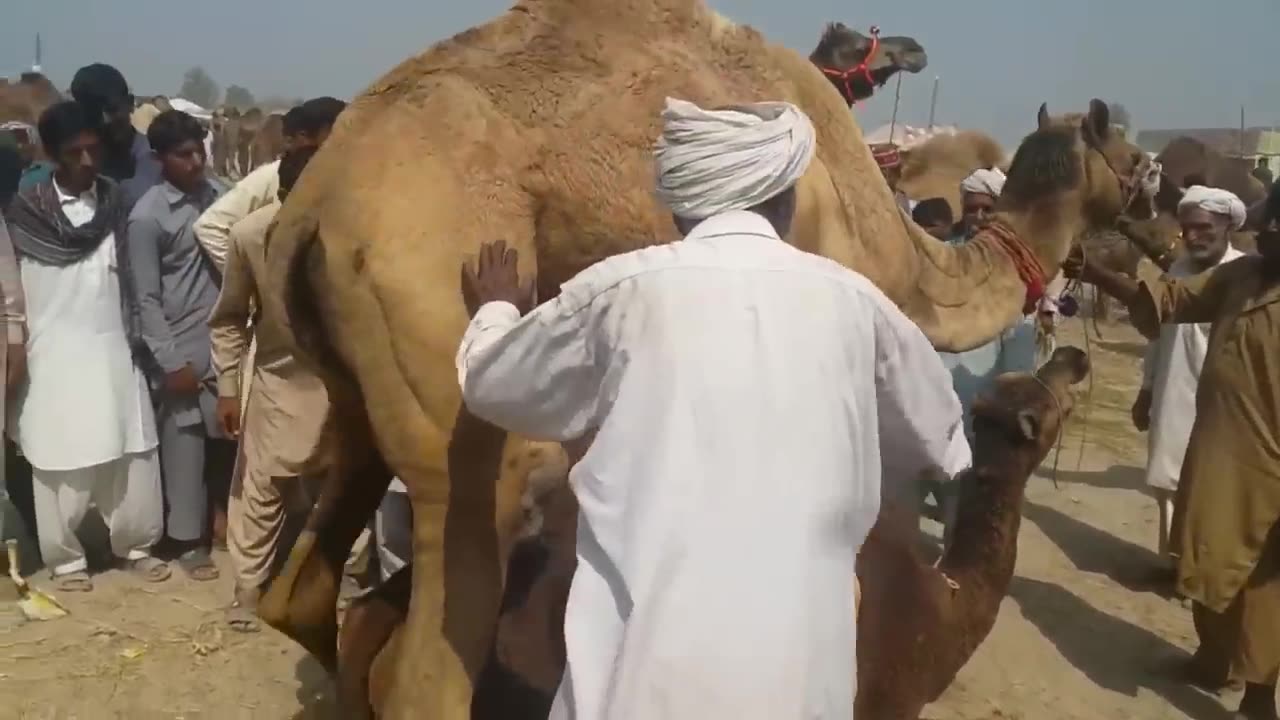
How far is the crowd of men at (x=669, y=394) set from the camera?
2340 mm

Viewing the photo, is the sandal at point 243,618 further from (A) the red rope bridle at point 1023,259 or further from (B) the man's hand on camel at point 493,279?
(A) the red rope bridle at point 1023,259

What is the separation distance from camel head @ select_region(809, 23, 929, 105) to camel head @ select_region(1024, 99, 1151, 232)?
639mm

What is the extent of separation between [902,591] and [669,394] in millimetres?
1945

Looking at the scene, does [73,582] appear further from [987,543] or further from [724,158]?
[724,158]

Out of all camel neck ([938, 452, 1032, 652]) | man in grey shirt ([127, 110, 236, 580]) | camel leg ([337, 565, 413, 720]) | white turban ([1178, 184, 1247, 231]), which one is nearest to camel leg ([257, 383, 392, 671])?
camel leg ([337, 565, 413, 720])

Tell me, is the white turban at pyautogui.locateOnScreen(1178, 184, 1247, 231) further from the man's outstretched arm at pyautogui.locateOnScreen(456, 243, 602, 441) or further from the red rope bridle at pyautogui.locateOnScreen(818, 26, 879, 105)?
the man's outstretched arm at pyautogui.locateOnScreen(456, 243, 602, 441)

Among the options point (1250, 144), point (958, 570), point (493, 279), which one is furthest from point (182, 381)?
point (1250, 144)

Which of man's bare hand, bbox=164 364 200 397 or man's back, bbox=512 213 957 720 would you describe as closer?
man's back, bbox=512 213 957 720

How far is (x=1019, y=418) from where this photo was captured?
4.16 meters

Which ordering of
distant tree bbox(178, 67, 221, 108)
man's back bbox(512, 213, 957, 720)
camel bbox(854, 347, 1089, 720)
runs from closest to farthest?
man's back bbox(512, 213, 957, 720) → camel bbox(854, 347, 1089, 720) → distant tree bbox(178, 67, 221, 108)

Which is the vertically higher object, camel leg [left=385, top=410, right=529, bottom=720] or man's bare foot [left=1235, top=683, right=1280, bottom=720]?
camel leg [left=385, top=410, right=529, bottom=720]

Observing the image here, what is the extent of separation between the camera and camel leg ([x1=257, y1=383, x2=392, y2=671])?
13.9 feet

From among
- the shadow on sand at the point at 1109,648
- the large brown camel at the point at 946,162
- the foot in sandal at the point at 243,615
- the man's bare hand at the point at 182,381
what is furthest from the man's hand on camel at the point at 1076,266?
the large brown camel at the point at 946,162

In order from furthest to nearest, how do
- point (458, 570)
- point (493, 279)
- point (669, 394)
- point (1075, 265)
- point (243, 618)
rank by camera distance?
point (243, 618)
point (1075, 265)
point (458, 570)
point (493, 279)
point (669, 394)
